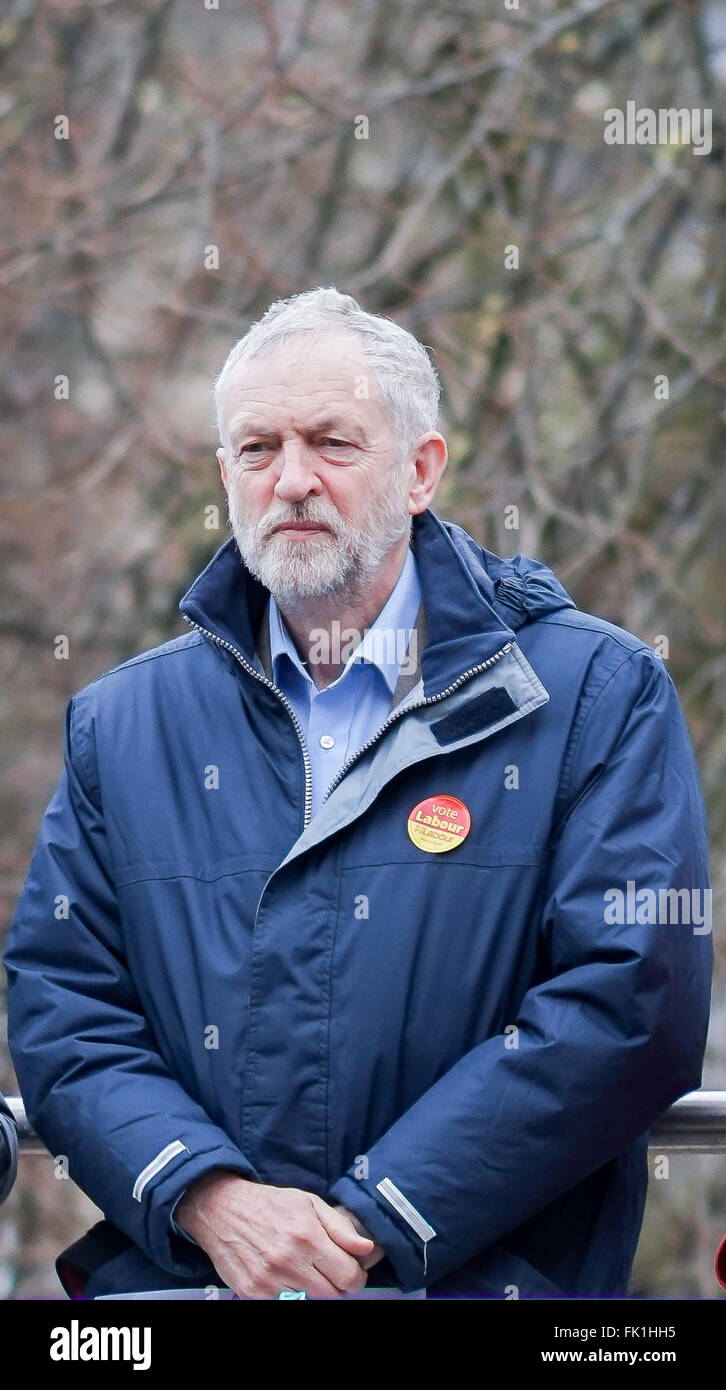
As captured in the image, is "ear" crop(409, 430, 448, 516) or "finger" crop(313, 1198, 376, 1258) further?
"ear" crop(409, 430, 448, 516)

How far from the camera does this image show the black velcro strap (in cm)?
214

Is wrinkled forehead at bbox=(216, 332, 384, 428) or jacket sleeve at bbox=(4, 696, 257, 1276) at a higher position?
wrinkled forehead at bbox=(216, 332, 384, 428)

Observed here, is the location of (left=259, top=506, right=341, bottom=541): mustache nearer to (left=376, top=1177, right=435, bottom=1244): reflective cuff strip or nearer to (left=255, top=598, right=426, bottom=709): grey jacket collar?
(left=255, top=598, right=426, bottom=709): grey jacket collar

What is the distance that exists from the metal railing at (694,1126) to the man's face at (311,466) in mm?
785

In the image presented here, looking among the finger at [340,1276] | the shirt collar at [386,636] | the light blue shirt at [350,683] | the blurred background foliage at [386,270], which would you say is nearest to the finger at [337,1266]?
the finger at [340,1276]

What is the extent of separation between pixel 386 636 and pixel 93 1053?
2.15ft

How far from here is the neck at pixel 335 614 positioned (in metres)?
2.33

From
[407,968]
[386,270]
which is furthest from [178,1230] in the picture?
[386,270]

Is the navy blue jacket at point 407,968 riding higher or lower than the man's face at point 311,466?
lower

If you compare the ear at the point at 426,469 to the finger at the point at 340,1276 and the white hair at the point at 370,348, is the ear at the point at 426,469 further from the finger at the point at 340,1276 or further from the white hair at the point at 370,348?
the finger at the point at 340,1276

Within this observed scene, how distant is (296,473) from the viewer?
223cm

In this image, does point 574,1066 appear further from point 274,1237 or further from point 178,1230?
point 178,1230

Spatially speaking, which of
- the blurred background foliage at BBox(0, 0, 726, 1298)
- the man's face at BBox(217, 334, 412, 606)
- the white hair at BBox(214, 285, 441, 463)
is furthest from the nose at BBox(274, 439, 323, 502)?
the blurred background foliage at BBox(0, 0, 726, 1298)
